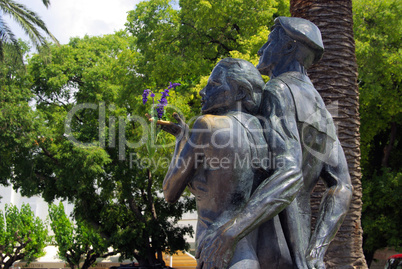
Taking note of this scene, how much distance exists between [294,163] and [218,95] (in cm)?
63

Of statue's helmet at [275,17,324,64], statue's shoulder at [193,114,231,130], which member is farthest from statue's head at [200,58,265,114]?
statue's helmet at [275,17,324,64]

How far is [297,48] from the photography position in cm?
345

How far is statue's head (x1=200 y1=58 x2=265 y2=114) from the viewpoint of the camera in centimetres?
325

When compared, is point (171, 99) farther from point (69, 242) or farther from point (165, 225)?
point (69, 242)

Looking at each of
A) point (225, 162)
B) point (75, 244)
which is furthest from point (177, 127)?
point (75, 244)

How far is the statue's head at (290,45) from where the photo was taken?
3.41 m

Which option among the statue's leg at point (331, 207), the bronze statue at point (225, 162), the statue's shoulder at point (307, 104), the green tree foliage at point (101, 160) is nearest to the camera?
the bronze statue at point (225, 162)

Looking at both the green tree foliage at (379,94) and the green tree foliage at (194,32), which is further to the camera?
the green tree foliage at (194,32)

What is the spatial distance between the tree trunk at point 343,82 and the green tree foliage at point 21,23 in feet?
33.2

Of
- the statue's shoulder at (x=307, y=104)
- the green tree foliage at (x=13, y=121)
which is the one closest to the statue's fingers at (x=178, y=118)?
the statue's shoulder at (x=307, y=104)

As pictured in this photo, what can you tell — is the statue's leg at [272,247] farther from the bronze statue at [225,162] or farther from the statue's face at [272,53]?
the statue's face at [272,53]

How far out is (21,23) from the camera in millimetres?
14977

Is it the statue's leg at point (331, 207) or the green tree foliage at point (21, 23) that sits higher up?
the green tree foliage at point (21, 23)

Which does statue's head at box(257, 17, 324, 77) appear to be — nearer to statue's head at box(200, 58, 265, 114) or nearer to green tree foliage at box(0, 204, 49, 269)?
statue's head at box(200, 58, 265, 114)
